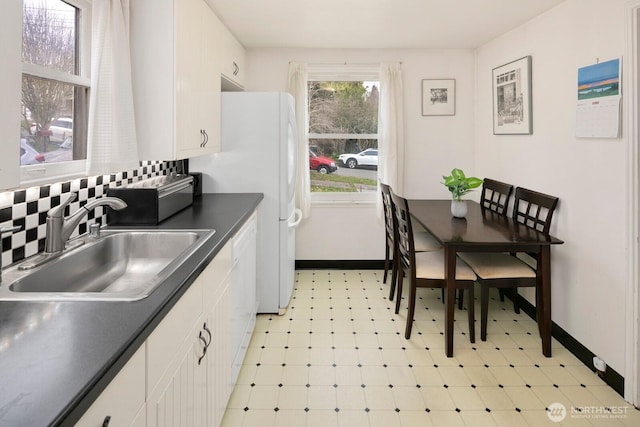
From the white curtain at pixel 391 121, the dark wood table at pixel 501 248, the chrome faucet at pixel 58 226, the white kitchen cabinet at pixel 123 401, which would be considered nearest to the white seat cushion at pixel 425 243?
the dark wood table at pixel 501 248

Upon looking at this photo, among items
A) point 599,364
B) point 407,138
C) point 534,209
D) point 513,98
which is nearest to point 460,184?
point 534,209

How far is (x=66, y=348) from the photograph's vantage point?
826 mm

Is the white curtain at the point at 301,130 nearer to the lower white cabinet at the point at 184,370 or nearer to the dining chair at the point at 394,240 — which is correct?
the dining chair at the point at 394,240

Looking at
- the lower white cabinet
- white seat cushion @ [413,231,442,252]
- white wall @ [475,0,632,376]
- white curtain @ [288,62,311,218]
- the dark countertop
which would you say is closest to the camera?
the dark countertop

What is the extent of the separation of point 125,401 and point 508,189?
317 centimetres

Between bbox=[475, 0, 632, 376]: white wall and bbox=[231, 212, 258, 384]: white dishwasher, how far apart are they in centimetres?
211

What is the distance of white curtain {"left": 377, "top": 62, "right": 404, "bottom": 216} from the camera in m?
3.94

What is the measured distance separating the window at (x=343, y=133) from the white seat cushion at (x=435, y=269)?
148 centimetres

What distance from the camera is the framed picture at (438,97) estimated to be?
4.02 meters

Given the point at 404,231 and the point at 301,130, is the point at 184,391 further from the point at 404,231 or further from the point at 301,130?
the point at 301,130

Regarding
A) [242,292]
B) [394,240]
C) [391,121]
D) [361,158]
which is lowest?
[242,292]

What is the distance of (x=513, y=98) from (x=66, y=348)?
353 cm

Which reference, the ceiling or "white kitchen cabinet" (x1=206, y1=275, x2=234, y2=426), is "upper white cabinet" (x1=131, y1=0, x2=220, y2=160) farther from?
"white kitchen cabinet" (x1=206, y1=275, x2=234, y2=426)

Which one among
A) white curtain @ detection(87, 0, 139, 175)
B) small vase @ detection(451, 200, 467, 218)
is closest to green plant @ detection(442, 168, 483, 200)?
small vase @ detection(451, 200, 467, 218)
